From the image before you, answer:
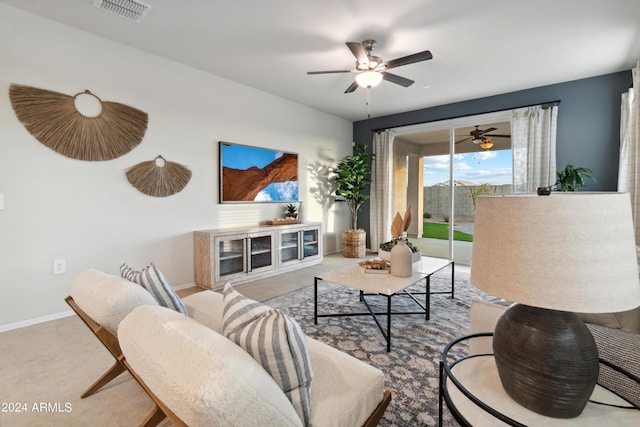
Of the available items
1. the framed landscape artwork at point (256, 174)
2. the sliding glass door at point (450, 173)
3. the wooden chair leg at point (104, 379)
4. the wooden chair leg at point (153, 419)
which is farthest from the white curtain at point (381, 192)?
the wooden chair leg at point (153, 419)

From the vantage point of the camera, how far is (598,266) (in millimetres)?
684

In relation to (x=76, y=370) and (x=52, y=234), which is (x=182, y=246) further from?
(x=76, y=370)

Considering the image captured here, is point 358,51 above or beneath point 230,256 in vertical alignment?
above

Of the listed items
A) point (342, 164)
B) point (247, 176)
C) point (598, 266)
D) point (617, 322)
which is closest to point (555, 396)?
point (598, 266)

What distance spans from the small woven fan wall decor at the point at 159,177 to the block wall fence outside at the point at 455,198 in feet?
13.3

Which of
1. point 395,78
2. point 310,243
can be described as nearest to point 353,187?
point 310,243

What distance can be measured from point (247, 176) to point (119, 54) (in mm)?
1887

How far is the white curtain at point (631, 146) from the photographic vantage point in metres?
3.09

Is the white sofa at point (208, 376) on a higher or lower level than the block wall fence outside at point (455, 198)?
lower

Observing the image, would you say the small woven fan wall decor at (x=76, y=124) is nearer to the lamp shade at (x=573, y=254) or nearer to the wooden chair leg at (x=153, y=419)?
the wooden chair leg at (x=153, y=419)

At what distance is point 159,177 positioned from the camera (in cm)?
331

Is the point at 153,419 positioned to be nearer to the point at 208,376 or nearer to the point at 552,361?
the point at 208,376

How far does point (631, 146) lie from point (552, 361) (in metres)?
3.78

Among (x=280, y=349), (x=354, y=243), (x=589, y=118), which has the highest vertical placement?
(x=589, y=118)
